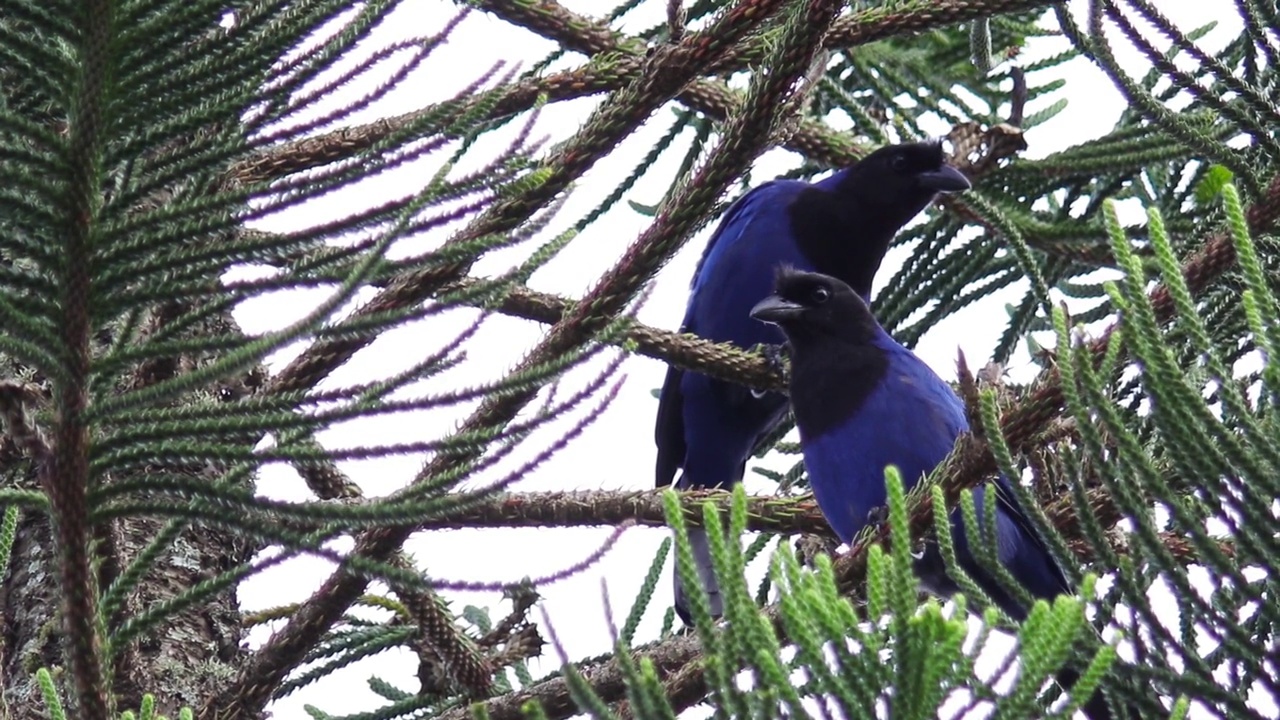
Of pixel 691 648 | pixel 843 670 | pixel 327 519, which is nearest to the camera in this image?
pixel 843 670

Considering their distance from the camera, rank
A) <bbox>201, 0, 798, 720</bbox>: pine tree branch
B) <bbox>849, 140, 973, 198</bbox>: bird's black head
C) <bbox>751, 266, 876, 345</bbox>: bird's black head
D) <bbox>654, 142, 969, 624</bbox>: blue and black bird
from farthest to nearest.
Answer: <bbox>654, 142, 969, 624</bbox>: blue and black bird
<bbox>849, 140, 973, 198</bbox>: bird's black head
<bbox>751, 266, 876, 345</bbox>: bird's black head
<bbox>201, 0, 798, 720</bbox>: pine tree branch

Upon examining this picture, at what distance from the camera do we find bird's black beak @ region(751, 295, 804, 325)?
4.66m

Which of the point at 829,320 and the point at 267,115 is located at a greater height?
the point at 829,320

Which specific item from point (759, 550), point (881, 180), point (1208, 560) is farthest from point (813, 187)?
point (1208, 560)

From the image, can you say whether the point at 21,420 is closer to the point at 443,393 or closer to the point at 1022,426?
the point at 443,393

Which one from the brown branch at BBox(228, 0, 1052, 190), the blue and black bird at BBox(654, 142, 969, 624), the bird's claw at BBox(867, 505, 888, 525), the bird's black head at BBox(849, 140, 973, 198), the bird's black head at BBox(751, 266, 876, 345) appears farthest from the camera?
the blue and black bird at BBox(654, 142, 969, 624)

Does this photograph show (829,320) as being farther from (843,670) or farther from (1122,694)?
(843,670)

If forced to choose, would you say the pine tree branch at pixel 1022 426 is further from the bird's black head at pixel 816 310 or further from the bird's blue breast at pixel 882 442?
the bird's black head at pixel 816 310

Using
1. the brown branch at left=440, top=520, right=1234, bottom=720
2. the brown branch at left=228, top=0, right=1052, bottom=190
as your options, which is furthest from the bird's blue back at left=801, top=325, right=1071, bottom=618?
the brown branch at left=228, top=0, right=1052, bottom=190

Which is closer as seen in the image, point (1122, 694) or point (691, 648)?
point (1122, 694)

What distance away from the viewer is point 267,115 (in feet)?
6.15

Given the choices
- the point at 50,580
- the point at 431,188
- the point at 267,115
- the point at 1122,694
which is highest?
the point at 50,580

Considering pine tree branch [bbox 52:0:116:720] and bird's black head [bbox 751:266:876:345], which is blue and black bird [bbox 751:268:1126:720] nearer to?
bird's black head [bbox 751:266:876:345]

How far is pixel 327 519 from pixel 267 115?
47 cm
